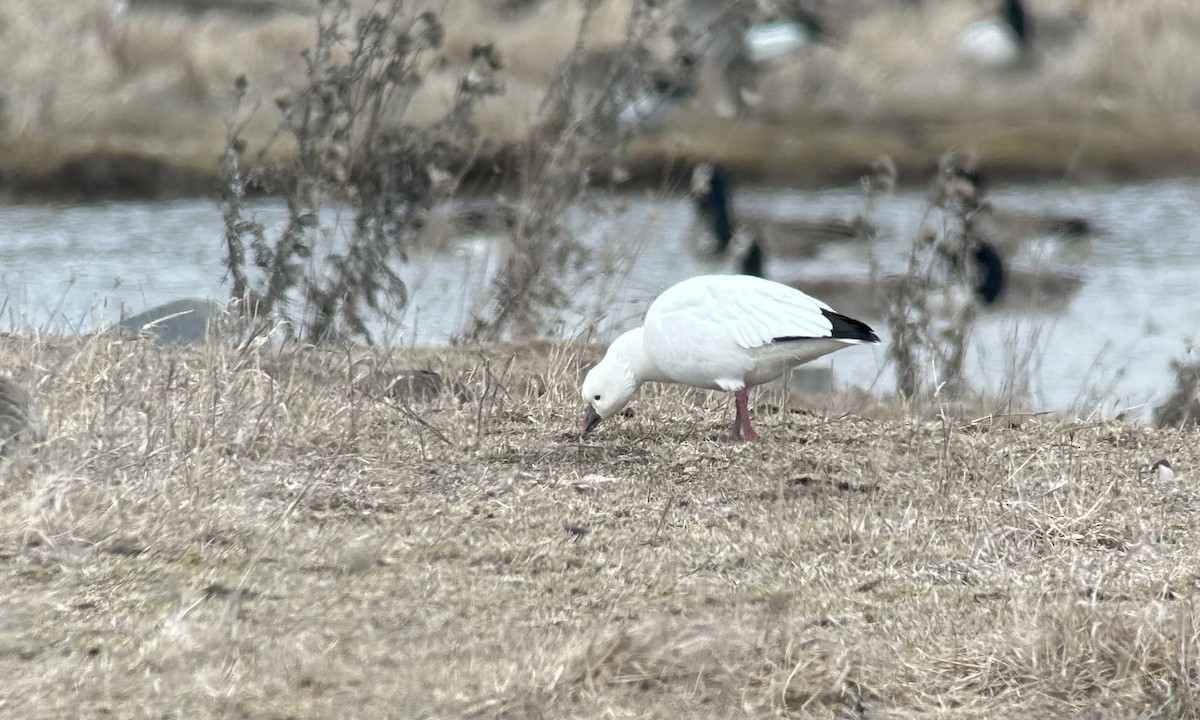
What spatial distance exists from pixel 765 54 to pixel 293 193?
40.3 feet

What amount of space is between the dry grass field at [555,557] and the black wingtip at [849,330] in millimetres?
302

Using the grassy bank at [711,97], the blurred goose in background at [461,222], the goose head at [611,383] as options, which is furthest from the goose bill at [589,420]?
the grassy bank at [711,97]

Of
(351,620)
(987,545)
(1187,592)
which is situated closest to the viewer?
(351,620)

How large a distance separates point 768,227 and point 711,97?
385 centimetres

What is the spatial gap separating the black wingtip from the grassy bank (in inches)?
434

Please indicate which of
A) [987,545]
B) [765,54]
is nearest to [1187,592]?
[987,545]

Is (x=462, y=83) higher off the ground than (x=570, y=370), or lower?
higher

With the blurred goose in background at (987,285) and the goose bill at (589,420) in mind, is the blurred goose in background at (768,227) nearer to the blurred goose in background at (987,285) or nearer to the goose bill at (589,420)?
the blurred goose in background at (987,285)

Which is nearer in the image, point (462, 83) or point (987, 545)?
point (987, 545)

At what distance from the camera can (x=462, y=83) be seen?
7215 mm

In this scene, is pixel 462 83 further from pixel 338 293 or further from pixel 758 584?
pixel 758 584

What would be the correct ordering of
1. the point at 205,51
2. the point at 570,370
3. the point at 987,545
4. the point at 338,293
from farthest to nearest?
the point at 205,51 < the point at 338,293 < the point at 570,370 < the point at 987,545

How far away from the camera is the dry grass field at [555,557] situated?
10.5ft

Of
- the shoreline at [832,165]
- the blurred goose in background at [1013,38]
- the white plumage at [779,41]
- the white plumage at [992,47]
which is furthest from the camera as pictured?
the white plumage at [992,47]
